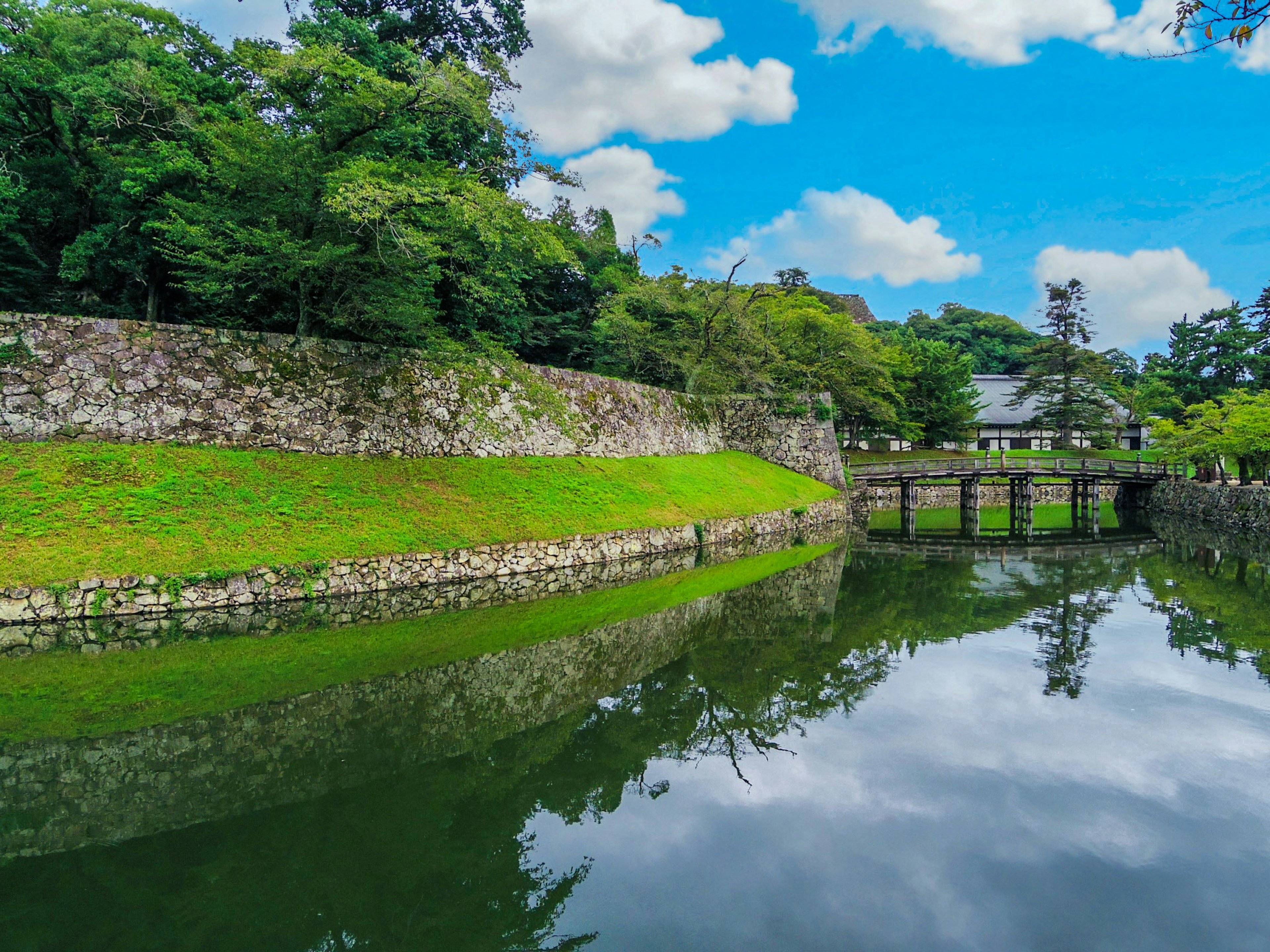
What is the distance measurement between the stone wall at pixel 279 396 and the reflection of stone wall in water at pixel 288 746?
8.94 metres

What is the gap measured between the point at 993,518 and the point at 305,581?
29719mm

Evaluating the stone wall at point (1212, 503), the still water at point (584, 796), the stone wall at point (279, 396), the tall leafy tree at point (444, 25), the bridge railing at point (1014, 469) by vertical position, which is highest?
the tall leafy tree at point (444, 25)

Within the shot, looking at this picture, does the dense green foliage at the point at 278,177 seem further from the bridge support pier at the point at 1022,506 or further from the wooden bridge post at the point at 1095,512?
the wooden bridge post at the point at 1095,512

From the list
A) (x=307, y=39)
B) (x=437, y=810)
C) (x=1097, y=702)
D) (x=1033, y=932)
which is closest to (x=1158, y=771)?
(x=1097, y=702)

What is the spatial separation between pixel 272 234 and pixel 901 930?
14763mm

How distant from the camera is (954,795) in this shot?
5.55 m

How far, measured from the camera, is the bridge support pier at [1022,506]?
87.1ft

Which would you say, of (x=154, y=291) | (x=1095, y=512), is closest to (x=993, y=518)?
(x=1095, y=512)

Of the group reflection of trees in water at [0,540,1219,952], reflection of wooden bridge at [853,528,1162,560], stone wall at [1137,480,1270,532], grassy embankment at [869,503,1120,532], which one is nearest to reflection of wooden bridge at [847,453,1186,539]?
grassy embankment at [869,503,1120,532]

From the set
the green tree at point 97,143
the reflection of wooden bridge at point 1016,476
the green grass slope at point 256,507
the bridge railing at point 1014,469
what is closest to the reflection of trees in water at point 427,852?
the green grass slope at point 256,507

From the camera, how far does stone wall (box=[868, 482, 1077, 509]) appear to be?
36031 millimetres

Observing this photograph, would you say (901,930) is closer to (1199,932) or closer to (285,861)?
(1199,932)

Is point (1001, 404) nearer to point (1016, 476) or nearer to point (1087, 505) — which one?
point (1087, 505)

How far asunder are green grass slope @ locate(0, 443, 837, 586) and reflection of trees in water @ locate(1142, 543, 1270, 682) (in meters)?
11.0
